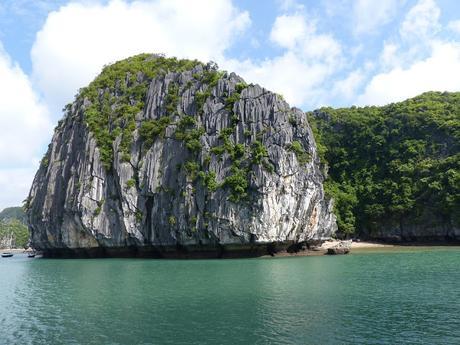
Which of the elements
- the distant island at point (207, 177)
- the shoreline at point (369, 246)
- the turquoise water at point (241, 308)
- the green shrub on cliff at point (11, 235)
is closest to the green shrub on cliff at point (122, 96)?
the distant island at point (207, 177)

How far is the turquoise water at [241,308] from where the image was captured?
632 inches

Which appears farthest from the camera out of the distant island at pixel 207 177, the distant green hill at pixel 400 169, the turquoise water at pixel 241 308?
the distant green hill at pixel 400 169

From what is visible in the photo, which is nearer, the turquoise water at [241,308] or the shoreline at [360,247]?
the turquoise water at [241,308]

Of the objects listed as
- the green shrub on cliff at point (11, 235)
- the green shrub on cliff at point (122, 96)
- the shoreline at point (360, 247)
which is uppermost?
the green shrub on cliff at point (122, 96)

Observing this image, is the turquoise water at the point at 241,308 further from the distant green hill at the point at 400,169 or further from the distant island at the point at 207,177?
the distant green hill at the point at 400,169

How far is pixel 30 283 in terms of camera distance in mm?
33219

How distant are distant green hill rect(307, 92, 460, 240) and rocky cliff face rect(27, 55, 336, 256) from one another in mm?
16104

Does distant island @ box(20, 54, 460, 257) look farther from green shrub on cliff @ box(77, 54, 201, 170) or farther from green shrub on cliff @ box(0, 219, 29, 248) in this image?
green shrub on cliff @ box(0, 219, 29, 248)

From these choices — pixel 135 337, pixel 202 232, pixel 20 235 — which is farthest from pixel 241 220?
pixel 20 235

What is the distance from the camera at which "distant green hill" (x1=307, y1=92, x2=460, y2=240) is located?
223 ft

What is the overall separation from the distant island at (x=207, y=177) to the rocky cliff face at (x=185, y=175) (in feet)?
0.49

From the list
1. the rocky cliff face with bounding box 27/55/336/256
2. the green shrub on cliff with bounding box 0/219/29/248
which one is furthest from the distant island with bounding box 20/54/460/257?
the green shrub on cliff with bounding box 0/219/29/248

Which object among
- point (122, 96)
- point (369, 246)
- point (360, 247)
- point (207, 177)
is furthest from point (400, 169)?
point (122, 96)

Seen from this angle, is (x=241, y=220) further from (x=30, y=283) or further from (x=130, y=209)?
(x=30, y=283)
